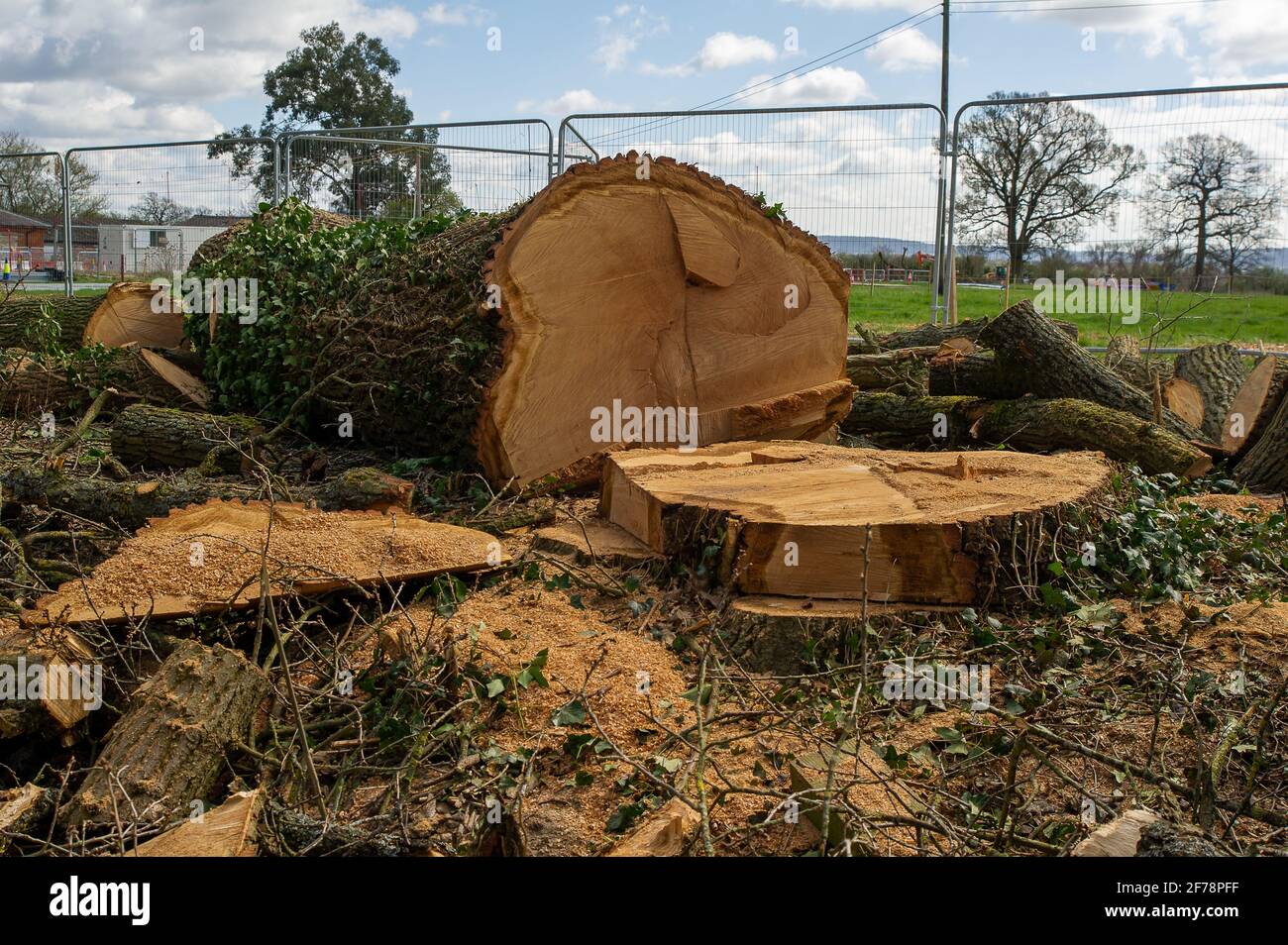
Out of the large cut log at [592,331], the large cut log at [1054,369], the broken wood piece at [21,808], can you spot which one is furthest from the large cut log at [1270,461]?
the broken wood piece at [21,808]

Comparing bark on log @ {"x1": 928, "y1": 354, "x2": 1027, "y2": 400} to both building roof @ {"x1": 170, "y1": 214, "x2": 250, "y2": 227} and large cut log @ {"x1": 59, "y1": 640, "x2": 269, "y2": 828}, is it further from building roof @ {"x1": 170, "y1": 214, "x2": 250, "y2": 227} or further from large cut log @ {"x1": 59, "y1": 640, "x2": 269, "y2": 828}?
building roof @ {"x1": 170, "y1": 214, "x2": 250, "y2": 227}

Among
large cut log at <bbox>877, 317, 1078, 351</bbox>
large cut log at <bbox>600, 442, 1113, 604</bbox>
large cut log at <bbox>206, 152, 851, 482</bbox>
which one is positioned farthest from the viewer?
large cut log at <bbox>877, 317, 1078, 351</bbox>

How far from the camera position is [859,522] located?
11.8ft

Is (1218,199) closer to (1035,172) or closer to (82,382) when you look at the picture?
(1035,172)

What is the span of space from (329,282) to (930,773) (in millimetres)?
4350

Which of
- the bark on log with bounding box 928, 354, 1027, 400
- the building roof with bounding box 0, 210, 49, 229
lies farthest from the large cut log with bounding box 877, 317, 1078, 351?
the building roof with bounding box 0, 210, 49, 229

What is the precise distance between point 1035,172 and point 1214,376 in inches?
173

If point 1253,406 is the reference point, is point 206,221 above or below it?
above

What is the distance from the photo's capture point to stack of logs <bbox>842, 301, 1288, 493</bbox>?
6.15 m

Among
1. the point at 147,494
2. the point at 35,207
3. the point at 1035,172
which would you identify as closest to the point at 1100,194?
the point at 1035,172

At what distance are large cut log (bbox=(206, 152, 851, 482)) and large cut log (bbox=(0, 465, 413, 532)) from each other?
75cm

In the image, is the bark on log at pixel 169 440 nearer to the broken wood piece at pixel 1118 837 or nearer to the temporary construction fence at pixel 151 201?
the broken wood piece at pixel 1118 837
